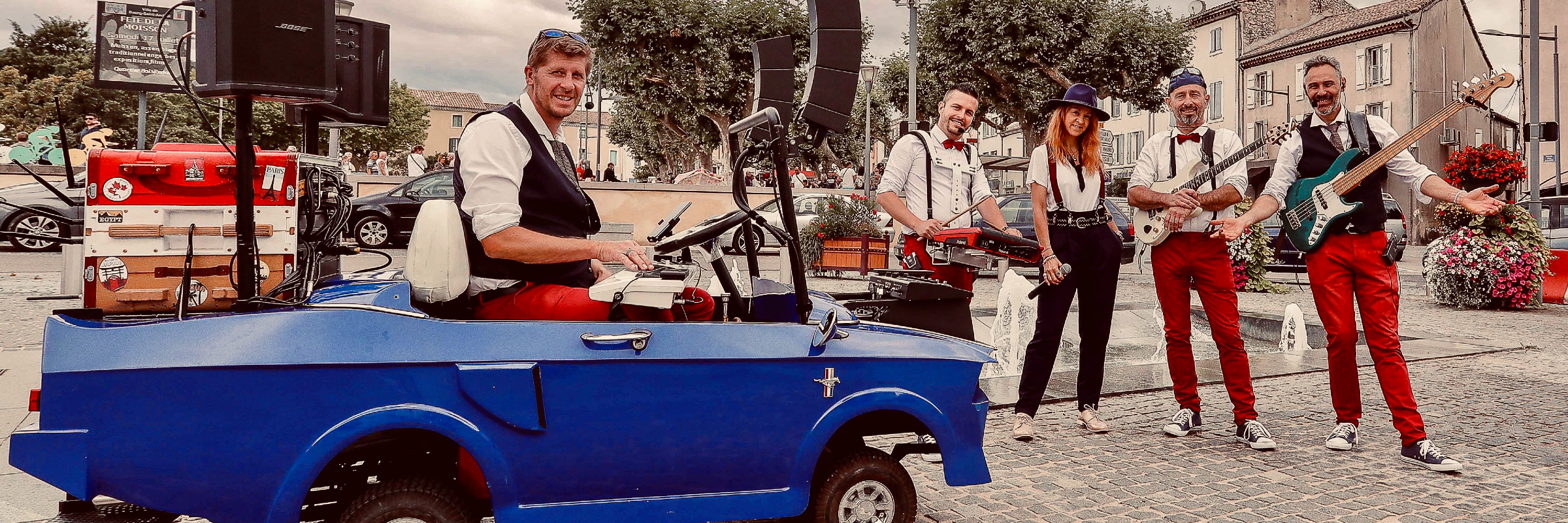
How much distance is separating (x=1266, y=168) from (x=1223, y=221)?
38118 mm

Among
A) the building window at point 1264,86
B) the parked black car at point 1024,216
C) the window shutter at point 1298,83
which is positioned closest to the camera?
the parked black car at point 1024,216

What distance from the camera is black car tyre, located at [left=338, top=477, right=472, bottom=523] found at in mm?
2633

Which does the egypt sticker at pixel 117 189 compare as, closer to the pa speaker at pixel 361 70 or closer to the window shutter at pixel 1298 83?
the pa speaker at pixel 361 70

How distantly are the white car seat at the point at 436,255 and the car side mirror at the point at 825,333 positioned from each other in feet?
3.38

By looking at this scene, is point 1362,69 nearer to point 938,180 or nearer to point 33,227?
point 938,180

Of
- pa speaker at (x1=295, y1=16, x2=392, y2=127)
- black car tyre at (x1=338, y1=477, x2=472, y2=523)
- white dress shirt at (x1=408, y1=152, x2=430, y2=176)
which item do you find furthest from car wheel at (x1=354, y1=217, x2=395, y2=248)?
black car tyre at (x1=338, y1=477, x2=472, y2=523)

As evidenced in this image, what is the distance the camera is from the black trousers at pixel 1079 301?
5.17 meters

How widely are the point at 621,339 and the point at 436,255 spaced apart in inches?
22.0

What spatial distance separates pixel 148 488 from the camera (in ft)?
8.29

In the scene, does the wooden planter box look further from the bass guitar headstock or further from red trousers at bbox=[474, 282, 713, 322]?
red trousers at bbox=[474, 282, 713, 322]

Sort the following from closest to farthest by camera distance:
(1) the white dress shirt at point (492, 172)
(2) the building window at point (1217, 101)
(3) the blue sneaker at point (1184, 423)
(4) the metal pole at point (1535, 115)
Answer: (1) the white dress shirt at point (492, 172) < (3) the blue sneaker at point (1184, 423) < (4) the metal pole at point (1535, 115) < (2) the building window at point (1217, 101)

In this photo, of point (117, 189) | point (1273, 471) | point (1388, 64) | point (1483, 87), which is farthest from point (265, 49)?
point (1388, 64)

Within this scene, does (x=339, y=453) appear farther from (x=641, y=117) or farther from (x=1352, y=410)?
(x=641, y=117)

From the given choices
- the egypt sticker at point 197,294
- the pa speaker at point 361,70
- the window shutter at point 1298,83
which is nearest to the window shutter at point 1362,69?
the window shutter at point 1298,83
